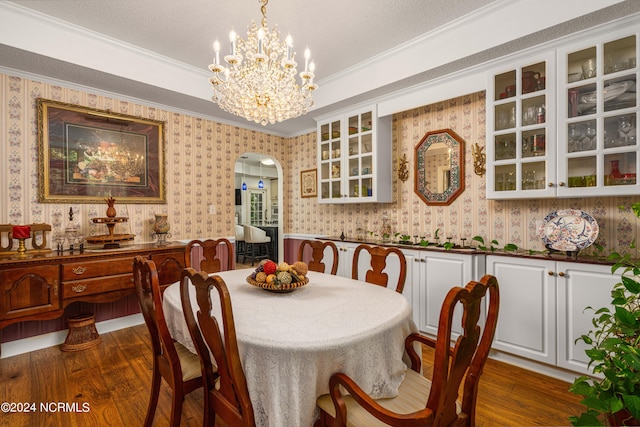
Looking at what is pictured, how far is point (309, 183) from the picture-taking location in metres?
4.93

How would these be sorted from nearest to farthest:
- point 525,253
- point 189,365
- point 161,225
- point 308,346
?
point 308,346 → point 189,365 → point 525,253 → point 161,225

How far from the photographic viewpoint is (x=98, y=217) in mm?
3305

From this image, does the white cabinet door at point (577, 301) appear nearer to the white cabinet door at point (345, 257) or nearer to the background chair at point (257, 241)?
the white cabinet door at point (345, 257)

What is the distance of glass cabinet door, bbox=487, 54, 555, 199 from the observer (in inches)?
96.1

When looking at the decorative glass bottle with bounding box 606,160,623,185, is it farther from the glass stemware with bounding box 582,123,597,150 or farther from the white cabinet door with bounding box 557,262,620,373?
the white cabinet door with bounding box 557,262,620,373

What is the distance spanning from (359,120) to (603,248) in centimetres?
265

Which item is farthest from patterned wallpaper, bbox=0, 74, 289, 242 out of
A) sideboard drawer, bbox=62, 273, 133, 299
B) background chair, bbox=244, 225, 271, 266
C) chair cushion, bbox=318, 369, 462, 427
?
chair cushion, bbox=318, 369, 462, 427

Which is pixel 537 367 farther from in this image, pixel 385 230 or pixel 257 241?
pixel 257 241

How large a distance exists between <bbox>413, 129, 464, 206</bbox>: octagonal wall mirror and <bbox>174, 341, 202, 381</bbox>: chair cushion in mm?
2746

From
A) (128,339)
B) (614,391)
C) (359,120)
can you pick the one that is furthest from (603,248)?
(128,339)

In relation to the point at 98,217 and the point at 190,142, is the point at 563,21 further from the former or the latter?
the point at 98,217

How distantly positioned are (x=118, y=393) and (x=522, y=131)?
369 cm

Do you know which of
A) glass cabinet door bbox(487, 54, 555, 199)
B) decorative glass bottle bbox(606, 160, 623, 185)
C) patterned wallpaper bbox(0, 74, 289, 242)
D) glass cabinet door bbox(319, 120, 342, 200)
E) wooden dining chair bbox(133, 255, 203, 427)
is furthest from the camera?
glass cabinet door bbox(319, 120, 342, 200)

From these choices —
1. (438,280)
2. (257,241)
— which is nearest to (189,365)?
(438,280)
